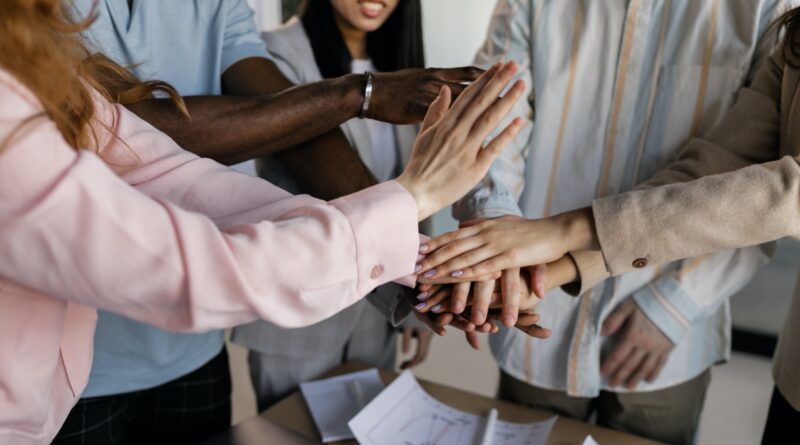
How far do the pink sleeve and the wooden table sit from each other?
634 mm

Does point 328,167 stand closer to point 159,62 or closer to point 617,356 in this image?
point 159,62

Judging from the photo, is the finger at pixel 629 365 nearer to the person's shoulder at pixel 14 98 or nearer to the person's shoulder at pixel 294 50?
the person's shoulder at pixel 294 50

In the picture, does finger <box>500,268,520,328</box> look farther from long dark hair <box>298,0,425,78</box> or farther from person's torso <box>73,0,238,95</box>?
long dark hair <box>298,0,425,78</box>

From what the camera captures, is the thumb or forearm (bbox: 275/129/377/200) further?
the thumb

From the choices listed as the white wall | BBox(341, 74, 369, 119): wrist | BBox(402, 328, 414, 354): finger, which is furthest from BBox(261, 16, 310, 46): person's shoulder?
the white wall

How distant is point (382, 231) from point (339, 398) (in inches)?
29.0

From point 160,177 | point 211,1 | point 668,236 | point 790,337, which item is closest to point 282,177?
point 211,1

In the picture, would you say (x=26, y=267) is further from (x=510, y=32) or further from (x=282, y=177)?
(x=510, y=32)

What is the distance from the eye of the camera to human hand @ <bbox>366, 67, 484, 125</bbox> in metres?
1.06

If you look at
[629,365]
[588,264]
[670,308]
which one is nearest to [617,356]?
[629,365]

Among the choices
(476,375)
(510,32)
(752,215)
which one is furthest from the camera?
(476,375)

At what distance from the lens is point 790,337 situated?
1169 millimetres

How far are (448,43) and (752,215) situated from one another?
2660 mm

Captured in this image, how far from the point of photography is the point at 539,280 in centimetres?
113
